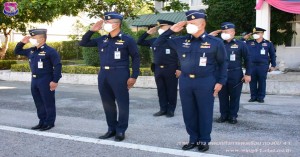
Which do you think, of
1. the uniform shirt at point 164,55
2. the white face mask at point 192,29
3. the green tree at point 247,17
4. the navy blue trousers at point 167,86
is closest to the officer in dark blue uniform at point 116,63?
the white face mask at point 192,29

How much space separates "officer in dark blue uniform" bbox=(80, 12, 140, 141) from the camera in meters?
5.66

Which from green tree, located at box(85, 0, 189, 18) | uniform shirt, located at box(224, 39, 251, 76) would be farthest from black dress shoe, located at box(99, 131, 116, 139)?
green tree, located at box(85, 0, 189, 18)

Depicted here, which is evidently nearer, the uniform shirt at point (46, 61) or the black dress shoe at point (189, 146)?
the black dress shoe at point (189, 146)

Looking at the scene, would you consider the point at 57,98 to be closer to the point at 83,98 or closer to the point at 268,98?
the point at 83,98

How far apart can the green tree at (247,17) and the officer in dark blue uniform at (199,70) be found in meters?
11.8

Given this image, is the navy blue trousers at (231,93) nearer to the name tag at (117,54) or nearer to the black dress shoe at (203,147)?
the black dress shoe at (203,147)

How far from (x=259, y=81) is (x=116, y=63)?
5239 millimetres

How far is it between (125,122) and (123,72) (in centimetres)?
77

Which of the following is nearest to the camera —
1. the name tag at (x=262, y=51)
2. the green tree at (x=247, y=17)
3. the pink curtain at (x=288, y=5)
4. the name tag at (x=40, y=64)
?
the name tag at (x=40, y=64)

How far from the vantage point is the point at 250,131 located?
6.43 metres

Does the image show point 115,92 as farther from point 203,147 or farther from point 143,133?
point 203,147

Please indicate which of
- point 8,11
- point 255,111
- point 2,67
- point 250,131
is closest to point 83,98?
point 255,111

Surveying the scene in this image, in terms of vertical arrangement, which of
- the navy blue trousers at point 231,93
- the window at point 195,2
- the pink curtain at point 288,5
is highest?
the window at point 195,2

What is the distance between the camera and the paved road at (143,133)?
17.3 feet
